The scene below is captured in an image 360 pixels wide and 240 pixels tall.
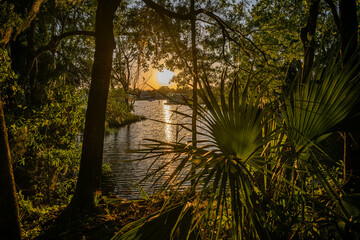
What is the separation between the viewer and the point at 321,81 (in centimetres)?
203

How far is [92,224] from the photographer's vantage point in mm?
4789

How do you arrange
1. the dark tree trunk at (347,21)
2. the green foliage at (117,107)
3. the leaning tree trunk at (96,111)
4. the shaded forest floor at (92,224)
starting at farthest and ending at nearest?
the green foliage at (117,107) < the leaning tree trunk at (96,111) < the shaded forest floor at (92,224) < the dark tree trunk at (347,21)

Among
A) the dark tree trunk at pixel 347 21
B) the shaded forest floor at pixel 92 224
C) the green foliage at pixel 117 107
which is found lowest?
the shaded forest floor at pixel 92 224

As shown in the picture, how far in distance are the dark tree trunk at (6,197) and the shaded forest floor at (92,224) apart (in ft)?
3.92

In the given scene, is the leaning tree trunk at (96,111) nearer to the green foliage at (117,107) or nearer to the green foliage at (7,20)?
the green foliage at (7,20)

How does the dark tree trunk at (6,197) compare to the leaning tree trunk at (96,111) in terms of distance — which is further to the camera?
the leaning tree trunk at (96,111)

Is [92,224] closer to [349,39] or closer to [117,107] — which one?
[349,39]

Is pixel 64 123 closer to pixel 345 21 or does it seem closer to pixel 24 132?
pixel 24 132

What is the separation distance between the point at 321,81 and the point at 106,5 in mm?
5127

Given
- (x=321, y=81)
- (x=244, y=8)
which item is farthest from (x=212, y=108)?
(x=244, y=8)

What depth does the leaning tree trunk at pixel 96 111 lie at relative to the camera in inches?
211

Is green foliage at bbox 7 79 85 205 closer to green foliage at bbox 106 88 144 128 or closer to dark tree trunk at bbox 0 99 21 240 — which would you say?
green foliage at bbox 106 88 144 128

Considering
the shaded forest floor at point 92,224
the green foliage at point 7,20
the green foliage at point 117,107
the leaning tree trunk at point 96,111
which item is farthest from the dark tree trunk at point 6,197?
the green foliage at point 117,107

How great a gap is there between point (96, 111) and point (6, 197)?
2590 mm
